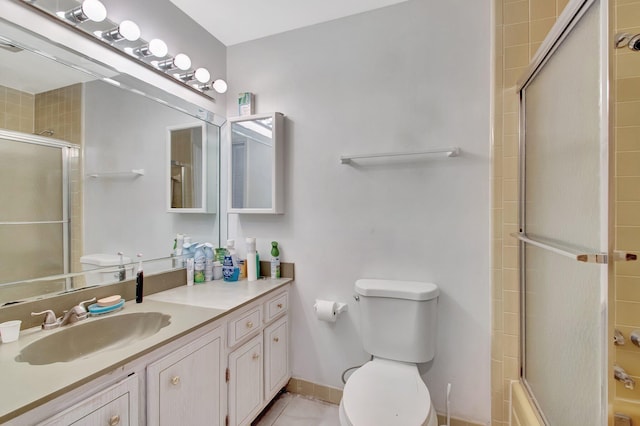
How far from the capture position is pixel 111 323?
1217 mm

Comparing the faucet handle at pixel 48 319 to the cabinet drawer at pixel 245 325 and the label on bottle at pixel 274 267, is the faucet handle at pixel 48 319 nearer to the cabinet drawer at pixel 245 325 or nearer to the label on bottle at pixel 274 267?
the cabinet drawer at pixel 245 325

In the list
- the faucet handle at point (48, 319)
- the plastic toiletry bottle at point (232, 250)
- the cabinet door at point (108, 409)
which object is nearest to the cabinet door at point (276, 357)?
the plastic toiletry bottle at point (232, 250)

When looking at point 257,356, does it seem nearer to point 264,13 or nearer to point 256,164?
point 256,164

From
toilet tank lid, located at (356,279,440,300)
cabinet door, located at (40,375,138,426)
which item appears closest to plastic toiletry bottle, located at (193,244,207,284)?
cabinet door, located at (40,375,138,426)

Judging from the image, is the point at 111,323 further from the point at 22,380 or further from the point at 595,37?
the point at 595,37

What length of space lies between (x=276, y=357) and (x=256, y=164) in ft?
4.09

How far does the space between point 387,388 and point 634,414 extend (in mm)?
1004

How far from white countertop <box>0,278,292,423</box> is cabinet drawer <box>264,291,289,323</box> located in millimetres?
90

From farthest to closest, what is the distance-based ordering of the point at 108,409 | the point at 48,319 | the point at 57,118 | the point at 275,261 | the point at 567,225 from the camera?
the point at 275,261 → the point at 57,118 → the point at 48,319 → the point at 567,225 → the point at 108,409

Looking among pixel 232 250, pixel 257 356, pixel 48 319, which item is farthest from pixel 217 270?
pixel 48 319

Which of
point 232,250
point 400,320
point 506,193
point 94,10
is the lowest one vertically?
point 400,320

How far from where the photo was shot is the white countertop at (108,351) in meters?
0.70

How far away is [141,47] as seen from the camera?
4.82 ft

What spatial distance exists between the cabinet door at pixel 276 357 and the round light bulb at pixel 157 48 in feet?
5.33
